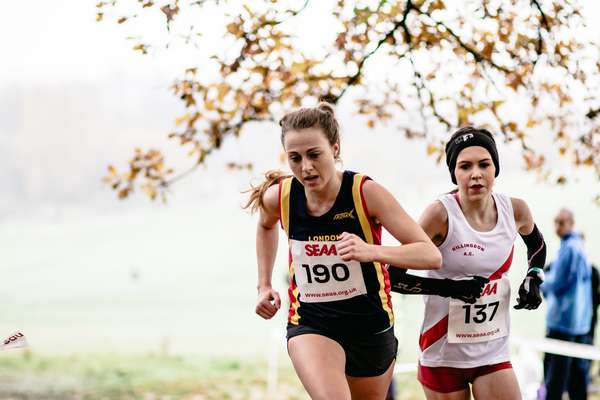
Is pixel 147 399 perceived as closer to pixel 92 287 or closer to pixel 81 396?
pixel 81 396

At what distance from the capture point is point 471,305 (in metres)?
3.26

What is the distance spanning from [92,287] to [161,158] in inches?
528

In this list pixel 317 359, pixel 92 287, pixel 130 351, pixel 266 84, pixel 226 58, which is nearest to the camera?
pixel 317 359

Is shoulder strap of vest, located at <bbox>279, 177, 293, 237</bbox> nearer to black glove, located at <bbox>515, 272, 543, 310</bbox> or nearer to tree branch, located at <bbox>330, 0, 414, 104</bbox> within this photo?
black glove, located at <bbox>515, 272, 543, 310</bbox>

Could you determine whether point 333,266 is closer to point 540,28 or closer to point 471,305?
point 471,305

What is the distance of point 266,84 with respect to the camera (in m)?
5.14

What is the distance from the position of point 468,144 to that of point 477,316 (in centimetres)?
67

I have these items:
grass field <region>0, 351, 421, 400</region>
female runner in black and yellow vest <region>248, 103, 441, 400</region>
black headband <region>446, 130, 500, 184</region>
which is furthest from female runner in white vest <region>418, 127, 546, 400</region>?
grass field <region>0, 351, 421, 400</region>

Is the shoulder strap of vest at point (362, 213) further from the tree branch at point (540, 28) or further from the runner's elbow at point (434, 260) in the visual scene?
the tree branch at point (540, 28)

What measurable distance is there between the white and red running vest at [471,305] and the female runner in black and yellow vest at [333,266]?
0.25 metres

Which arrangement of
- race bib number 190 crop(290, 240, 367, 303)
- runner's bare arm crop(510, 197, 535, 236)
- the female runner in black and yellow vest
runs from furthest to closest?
runner's bare arm crop(510, 197, 535, 236), race bib number 190 crop(290, 240, 367, 303), the female runner in black and yellow vest

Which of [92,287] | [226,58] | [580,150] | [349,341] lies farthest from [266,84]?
[92,287]

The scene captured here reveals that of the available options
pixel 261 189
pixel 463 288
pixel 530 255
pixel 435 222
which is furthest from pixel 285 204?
pixel 530 255

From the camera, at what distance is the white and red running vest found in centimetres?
327
